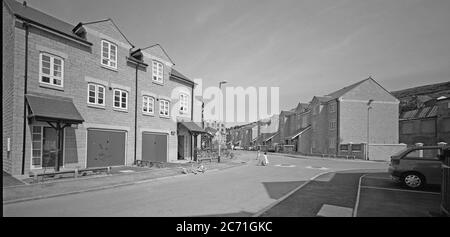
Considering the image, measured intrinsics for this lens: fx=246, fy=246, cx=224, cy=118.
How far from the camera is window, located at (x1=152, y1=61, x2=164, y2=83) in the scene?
21.3 m

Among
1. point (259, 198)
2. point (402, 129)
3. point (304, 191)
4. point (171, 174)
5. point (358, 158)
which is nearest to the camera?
point (259, 198)

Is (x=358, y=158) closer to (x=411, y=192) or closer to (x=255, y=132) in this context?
(x=411, y=192)

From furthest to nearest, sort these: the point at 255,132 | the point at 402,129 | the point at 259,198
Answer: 1. the point at 255,132
2. the point at 402,129
3. the point at 259,198

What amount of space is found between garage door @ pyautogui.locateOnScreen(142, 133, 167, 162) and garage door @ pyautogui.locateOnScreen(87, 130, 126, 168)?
6.79ft

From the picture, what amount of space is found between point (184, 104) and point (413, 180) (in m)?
18.9

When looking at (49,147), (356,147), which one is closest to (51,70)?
(49,147)

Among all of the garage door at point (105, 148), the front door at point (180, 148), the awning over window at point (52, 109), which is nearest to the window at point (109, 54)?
the awning over window at point (52, 109)

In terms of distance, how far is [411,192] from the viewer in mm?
9633

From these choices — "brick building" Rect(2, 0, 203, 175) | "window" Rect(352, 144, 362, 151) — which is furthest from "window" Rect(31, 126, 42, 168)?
"window" Rect(352, 144, 362, 151)

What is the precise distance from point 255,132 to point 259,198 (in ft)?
272

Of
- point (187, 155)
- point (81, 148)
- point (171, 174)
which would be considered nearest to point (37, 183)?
point (81, 148)

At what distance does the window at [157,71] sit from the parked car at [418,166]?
17968mm

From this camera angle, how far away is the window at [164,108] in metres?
21.6

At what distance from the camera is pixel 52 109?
13.1m
